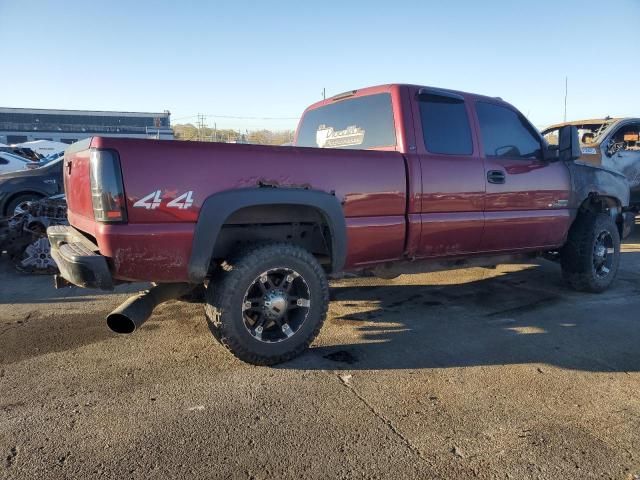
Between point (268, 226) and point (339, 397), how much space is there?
A: 4.54 feet

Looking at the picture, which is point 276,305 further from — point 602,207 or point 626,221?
point 626,221

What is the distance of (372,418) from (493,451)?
2.15 ft

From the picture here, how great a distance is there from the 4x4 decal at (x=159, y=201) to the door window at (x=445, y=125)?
2.15 m

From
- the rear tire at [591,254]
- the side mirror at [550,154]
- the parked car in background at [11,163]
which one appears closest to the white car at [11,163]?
the parked car in background at [11,163]

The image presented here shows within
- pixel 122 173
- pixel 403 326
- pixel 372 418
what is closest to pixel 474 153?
Answer: pixel 403 326

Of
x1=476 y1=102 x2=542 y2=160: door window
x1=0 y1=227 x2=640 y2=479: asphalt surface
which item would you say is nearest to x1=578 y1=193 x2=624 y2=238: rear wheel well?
x1=476 y1=102 x2=542 y2=160: door window

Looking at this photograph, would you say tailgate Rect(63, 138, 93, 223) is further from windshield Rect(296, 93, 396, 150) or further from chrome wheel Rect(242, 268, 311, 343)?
windshield Rect(296, 93, 396, 150)

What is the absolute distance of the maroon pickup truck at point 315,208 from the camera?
2.90 m

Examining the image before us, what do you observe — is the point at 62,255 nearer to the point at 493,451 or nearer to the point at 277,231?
the point at 277,231

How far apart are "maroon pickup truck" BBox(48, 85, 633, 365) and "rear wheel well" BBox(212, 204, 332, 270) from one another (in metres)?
0.01

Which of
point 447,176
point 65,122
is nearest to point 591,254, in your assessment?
point 447,176

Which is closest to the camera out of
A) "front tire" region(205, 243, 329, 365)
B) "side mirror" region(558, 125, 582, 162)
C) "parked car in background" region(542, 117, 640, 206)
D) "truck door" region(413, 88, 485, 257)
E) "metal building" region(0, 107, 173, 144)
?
"front tire" region(205, 243, 329, 365)

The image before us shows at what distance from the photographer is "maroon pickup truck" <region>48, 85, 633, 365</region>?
9.53 feet

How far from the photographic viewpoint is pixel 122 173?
2.79 m
